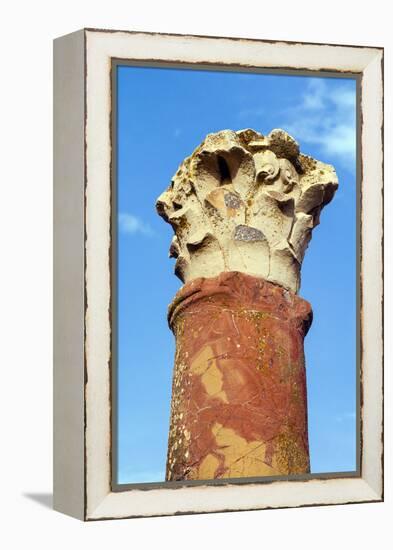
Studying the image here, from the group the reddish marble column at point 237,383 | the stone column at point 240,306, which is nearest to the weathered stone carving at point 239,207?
the stone column at point 240,306

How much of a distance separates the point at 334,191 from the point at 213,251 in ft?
4.52

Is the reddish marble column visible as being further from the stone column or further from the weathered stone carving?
the weathered stone carving

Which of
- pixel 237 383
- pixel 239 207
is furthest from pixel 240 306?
pixel 239 207

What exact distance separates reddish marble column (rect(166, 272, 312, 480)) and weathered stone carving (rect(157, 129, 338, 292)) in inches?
8.3

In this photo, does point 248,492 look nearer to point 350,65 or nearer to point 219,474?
point 219,474

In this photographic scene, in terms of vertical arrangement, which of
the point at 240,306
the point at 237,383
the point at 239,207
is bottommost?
the point at 237,383

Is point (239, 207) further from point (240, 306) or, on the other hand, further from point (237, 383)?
point (237, 383)

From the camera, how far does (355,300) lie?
18.9m

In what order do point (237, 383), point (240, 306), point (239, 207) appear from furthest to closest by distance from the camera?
point (239, 207), point (240, 306), point (237, 383)

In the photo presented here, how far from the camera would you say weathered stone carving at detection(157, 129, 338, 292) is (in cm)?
1850

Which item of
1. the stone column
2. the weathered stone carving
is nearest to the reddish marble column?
the stone column

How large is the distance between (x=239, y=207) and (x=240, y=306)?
0.97 metres

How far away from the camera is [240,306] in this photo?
60.2 ft

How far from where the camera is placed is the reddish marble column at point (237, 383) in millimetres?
18141
